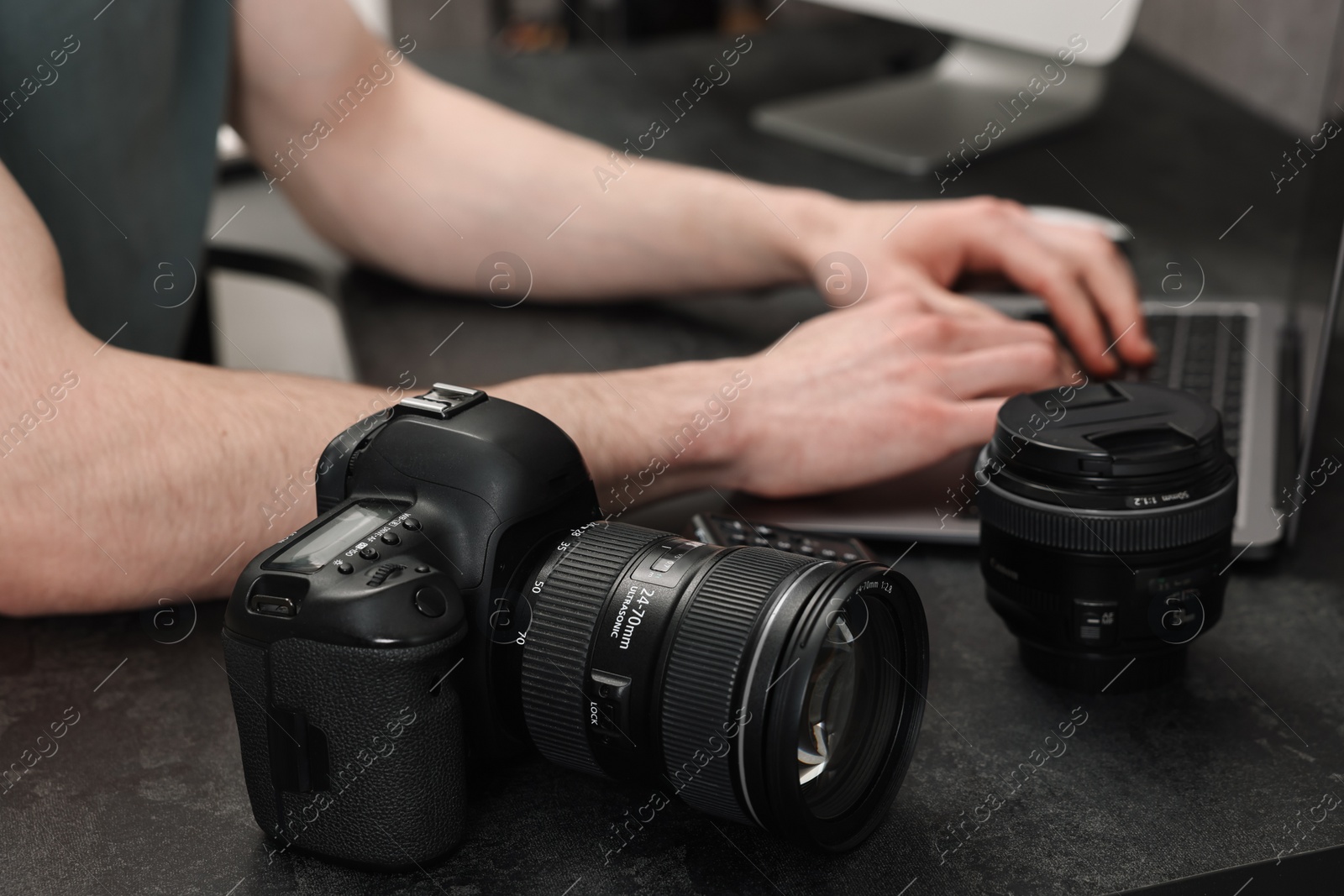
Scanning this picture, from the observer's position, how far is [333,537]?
48cm

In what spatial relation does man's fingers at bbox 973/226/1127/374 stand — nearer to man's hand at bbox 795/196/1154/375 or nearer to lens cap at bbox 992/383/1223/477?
man's hand at bbox 795/196/1154/375

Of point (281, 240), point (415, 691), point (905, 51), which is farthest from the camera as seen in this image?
point (905, 51)

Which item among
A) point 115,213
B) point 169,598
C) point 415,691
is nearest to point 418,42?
point 115,213

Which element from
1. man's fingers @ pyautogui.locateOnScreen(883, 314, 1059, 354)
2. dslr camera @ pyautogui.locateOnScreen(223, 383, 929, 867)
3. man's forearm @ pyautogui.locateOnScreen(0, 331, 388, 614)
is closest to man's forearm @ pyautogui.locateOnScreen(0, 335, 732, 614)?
man's forearm @ pyautogui.locateOnScreen(0, 331, 388, 614)

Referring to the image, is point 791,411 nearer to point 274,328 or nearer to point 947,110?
point 947,110

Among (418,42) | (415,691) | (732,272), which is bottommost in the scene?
(418,42)

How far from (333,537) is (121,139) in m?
0.50

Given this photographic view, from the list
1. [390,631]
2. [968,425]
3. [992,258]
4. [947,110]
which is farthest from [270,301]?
[390,631]

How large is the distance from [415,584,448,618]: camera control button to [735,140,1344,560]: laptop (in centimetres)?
26

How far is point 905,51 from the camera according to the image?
1.48 meters

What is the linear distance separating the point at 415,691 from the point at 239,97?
2.28ft

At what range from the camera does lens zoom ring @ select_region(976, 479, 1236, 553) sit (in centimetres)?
52

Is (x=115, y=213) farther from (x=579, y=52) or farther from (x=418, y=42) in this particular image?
(x=418, y=42)

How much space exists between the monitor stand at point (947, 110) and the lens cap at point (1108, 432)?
2.03 feet
